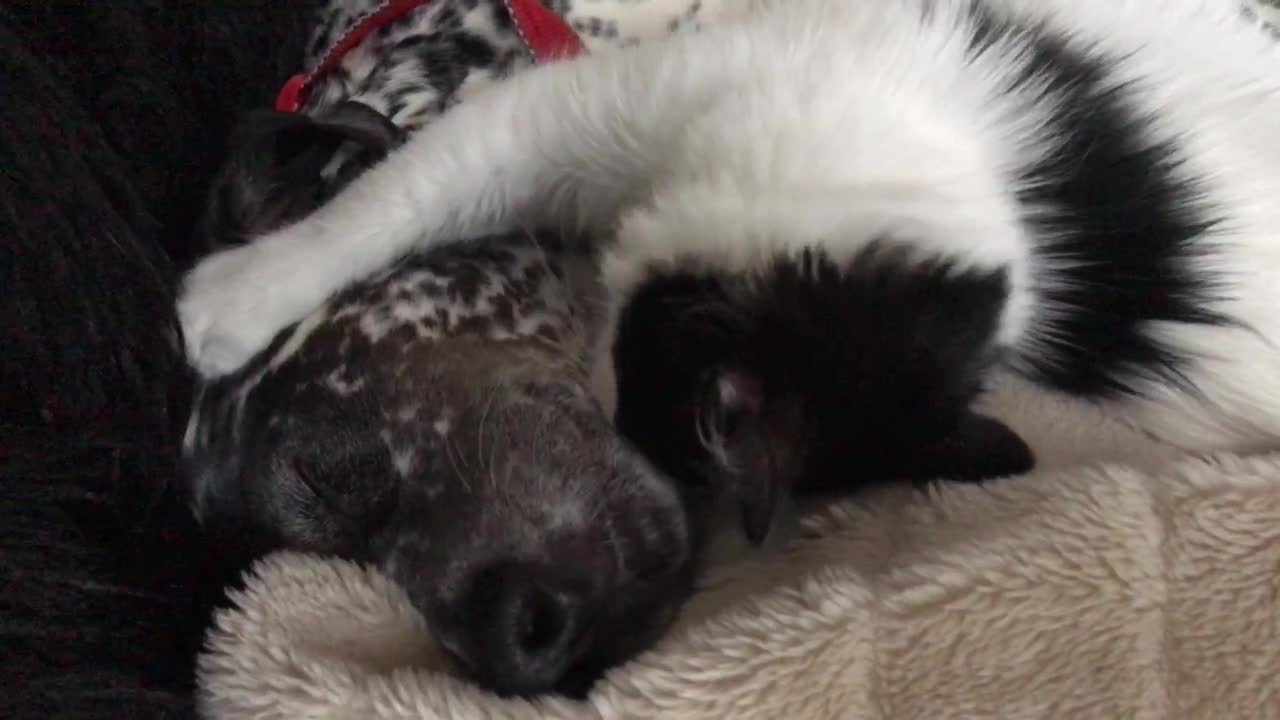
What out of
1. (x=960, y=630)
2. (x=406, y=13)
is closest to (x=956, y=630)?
(x=960, y=630)

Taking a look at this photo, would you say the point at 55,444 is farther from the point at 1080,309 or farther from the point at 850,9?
the point at 1080,309

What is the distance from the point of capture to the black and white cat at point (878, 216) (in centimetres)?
112

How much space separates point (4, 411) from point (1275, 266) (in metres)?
1.32

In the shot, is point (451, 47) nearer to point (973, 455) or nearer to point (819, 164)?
point (819, 164)

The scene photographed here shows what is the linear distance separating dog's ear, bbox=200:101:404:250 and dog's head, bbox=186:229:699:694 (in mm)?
180

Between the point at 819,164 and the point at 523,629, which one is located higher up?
the point at 819,164

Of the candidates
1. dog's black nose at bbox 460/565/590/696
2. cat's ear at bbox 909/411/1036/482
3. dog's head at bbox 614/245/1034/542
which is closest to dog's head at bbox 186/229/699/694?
dog's black nose at bbox 460/565/590/696

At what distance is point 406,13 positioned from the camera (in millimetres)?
1807

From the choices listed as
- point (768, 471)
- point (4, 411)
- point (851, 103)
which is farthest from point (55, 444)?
point (851, 103)

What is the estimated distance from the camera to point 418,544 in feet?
4.19

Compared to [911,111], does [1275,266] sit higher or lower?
lower

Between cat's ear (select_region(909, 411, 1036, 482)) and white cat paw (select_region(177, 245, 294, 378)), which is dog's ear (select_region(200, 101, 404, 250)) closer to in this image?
white cat paw (select_region(177, 245, 294, 378))

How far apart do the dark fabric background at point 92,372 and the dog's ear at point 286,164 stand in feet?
0.25

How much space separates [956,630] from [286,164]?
958 millimetres
